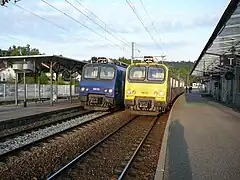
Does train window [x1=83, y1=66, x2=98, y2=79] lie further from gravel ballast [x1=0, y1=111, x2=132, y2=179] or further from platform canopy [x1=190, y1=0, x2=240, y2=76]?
gravel ballast [x1=0, y1=111, x2=132, y2=179]

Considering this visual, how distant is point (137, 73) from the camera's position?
18.1 m

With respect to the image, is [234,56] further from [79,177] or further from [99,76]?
[79,177]

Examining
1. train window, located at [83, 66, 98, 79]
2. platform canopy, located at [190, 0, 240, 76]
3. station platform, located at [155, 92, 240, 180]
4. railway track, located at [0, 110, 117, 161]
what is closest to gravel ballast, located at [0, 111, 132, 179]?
railway track, located at [0, 110, 117, 161]

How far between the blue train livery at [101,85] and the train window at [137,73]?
1.53 m

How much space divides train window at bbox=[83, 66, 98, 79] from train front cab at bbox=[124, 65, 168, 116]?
2.61m

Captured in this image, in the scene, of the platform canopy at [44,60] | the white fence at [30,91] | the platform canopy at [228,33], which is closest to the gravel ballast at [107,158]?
the platform canopy at [228,33]

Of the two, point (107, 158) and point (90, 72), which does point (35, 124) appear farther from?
point (107, 158)

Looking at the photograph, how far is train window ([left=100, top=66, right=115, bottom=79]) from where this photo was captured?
19641mm

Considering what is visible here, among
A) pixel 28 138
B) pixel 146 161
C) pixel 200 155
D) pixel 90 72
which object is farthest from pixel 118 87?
pixel 200 155

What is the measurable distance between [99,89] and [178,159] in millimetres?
12121

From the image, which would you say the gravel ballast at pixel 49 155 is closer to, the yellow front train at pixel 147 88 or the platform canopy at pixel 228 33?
the yellow front train at pixel 147 88

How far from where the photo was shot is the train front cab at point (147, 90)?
17375mm

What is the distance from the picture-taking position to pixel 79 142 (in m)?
10.9

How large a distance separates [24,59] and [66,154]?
49.8 ft
